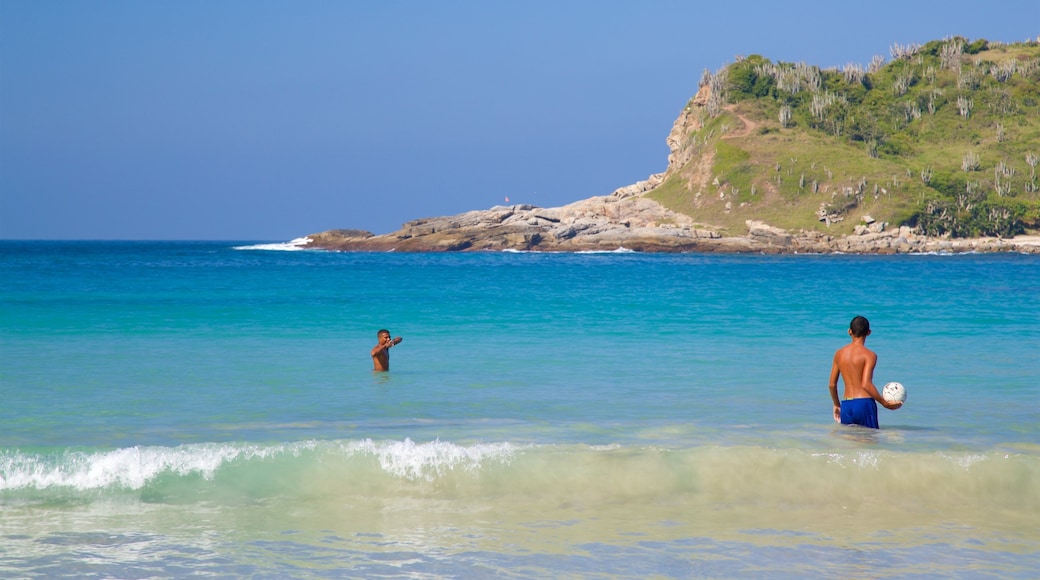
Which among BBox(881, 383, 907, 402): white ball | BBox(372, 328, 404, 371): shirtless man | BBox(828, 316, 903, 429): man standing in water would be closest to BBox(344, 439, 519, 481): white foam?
BBox(828, 316, 903, 429): man standing in water

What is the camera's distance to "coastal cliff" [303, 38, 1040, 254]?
97812 millimetres

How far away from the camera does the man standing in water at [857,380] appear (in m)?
10.0

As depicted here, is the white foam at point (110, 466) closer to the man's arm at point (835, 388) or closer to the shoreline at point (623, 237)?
the man's arm at point (835, 388)

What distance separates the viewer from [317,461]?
10250 millimetres

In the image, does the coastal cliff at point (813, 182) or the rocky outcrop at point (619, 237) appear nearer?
the rocky outcrop at point (619, 237)

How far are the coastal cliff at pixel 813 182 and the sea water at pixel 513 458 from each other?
80.1m

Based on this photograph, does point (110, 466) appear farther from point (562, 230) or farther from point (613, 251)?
point (562, 230)

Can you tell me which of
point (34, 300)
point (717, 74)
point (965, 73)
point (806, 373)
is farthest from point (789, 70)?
point (806, 373)

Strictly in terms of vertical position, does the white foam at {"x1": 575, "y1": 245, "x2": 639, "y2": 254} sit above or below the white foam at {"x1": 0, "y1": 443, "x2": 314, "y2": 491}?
above

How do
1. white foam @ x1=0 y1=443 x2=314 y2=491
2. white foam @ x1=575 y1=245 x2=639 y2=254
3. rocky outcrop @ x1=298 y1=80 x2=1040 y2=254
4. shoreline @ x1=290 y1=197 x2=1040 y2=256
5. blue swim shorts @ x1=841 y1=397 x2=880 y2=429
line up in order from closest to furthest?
1. white foam @ x1=0 y1=443 x2=314 y2=491
2. blue swim shorts @ x1=841 y1=397 x2=880 y2=429
3. shoreline @ x1=290 y1=197 x2=1040 y2=256
4. rocky outcrop @ x1=298 y1=80 x2=1040 y2=254
5. white foam @ x1=575 y1=245 x2=639 y2=254

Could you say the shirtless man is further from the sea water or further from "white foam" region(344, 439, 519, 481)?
"white foam" region(344, 439, 519, 481)

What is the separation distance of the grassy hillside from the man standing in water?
92.9 m

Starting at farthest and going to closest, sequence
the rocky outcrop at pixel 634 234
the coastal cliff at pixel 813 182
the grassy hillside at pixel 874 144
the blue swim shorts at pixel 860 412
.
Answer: the grassy hillside at pixel 874 144, the coastal cliff at pixel 813 182, the rocky outcrop at pixel 634 234, the blue swim shorts at pixel 860 412

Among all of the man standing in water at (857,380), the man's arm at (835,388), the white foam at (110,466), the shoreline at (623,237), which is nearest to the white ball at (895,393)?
the man standing in water at (857,380)
